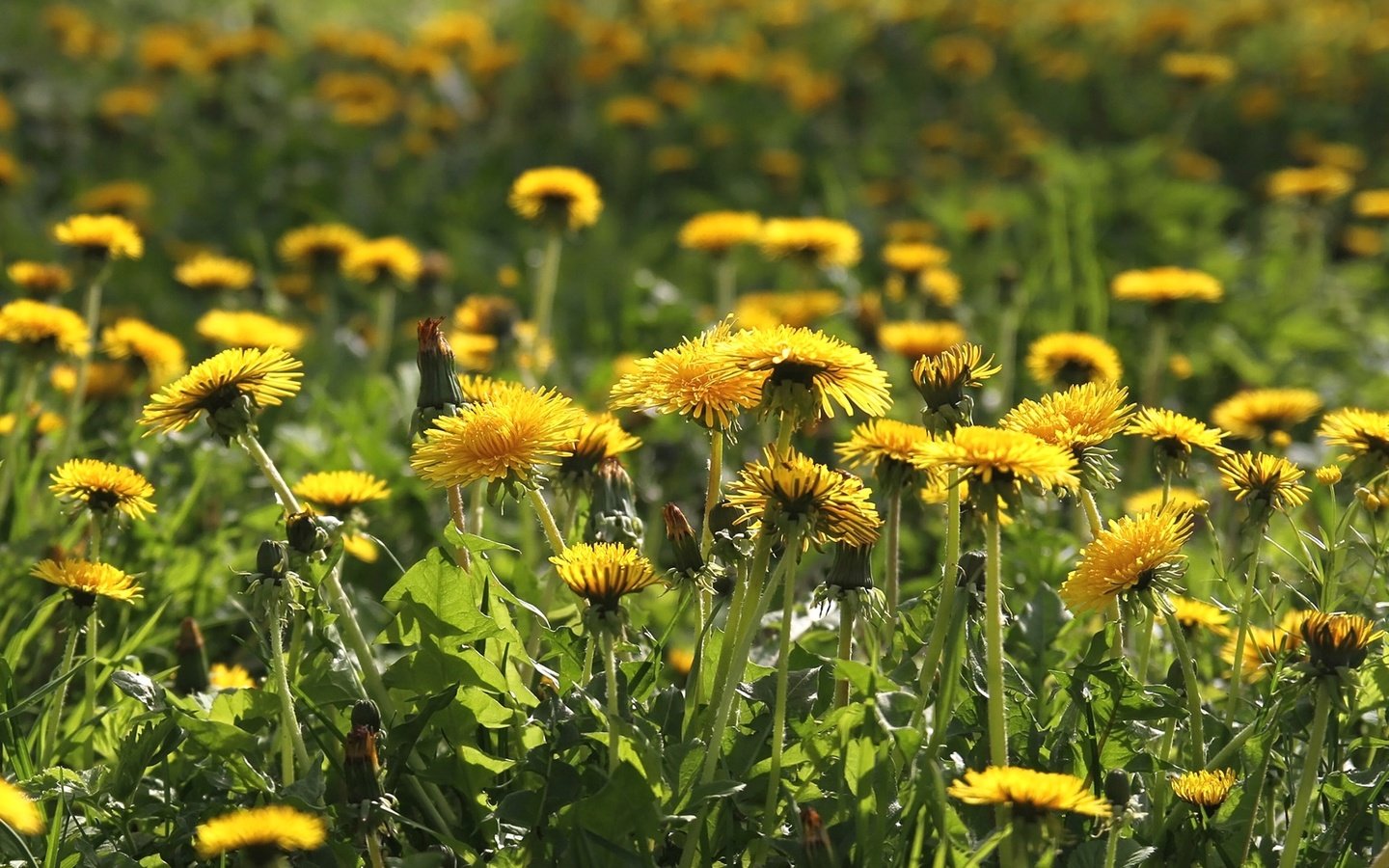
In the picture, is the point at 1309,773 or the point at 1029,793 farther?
the point at 1309,773

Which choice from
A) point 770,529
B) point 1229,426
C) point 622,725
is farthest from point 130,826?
point 1229,426

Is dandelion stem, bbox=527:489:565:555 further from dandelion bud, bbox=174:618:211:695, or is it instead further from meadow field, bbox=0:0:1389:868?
dandelion bud, bbox=174:618:211:695

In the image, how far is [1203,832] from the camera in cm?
190

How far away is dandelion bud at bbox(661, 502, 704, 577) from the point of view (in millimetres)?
1933

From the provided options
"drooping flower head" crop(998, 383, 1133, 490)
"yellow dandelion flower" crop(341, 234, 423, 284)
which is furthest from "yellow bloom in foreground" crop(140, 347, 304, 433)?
"yellow dandelion flower" crop(341, 234, 423, 284)

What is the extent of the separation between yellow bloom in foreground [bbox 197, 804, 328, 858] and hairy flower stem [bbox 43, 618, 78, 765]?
52 centimetres

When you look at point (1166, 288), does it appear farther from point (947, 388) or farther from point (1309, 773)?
point (1309, 773)

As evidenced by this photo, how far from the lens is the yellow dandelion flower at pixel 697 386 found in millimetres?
1812

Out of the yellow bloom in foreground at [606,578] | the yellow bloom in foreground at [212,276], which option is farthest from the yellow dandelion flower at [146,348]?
the yellow bloom in foreground at [606,578]

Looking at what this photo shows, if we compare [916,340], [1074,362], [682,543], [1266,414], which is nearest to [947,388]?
[682,543]

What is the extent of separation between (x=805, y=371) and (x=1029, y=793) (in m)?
0.52

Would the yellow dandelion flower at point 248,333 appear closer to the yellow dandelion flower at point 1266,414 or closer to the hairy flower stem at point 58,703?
the hairy flower stem at point 58,703

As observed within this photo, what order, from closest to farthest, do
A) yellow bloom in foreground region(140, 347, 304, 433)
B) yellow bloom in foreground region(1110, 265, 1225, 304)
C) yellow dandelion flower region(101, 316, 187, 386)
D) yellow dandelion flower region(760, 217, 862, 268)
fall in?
yellow bloom in foreground region(140, 347, 304, 433) → yellow dandelion flower region(101, 316, 187, 386) → yellow bloom in foreground region(1110, 265, 1225, 304) → yellow dandelion flower region(760, 217, 862, 268)

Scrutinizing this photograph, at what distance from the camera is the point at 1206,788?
1.86 metres
